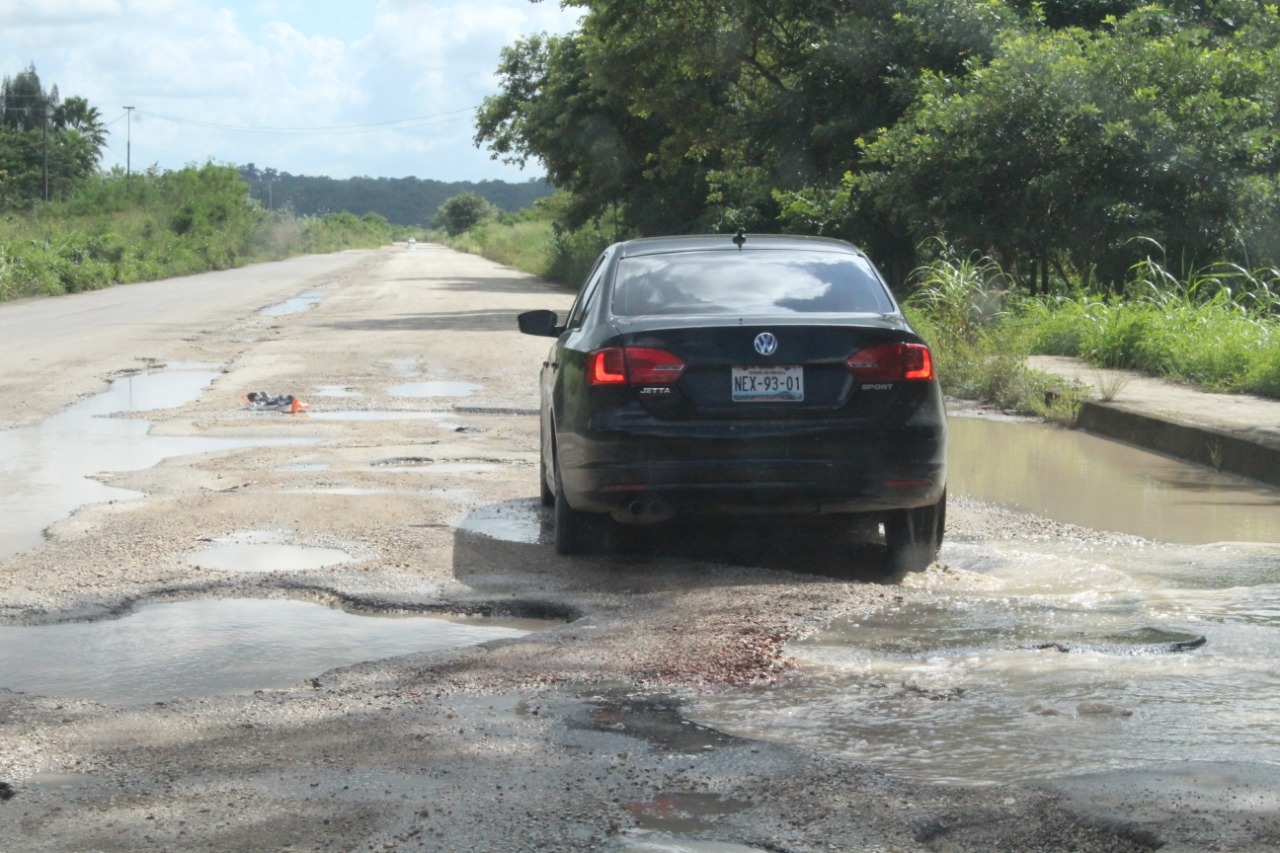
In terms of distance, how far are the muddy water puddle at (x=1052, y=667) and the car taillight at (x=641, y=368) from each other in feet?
4.60

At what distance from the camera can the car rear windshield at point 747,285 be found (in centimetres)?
707

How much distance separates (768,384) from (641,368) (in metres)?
0.56

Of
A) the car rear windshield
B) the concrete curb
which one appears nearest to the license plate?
the car rear windshield

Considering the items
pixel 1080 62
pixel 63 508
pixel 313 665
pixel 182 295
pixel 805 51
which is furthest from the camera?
pixel 182 295

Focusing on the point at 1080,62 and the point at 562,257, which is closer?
the point at 1080,62

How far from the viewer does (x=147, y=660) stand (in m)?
5.41

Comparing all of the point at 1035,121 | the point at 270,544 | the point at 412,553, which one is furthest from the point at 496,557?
the point at 1035,121

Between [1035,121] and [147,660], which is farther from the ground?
[1035,121]

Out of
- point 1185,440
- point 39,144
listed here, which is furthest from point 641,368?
point 39,144

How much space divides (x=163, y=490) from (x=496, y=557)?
2.93 metres

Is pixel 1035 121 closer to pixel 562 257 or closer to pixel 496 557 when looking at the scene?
pixel 496 557

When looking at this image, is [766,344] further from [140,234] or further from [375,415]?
[140,234]

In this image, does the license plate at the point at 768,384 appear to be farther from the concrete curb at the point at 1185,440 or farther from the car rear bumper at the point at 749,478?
the concrete curb at the point at 1185,440

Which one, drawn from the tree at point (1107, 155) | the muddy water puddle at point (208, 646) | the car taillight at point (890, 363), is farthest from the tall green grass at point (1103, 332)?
the muddy water puddle at point (208, 646)
